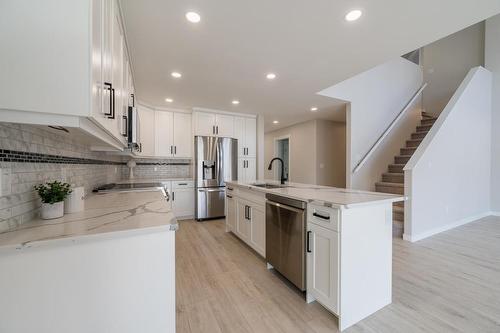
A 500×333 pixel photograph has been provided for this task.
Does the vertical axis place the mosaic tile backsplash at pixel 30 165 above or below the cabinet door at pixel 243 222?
above

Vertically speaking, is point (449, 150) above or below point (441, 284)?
above

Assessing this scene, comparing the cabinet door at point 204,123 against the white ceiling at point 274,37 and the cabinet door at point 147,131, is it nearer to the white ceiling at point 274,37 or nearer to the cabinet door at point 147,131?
the cabinet door at point 147,131

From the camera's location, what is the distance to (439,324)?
4.83 feet

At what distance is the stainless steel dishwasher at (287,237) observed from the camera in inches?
68.1

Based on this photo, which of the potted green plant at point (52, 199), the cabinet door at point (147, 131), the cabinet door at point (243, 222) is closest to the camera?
the potted green plant at point (52, 199)

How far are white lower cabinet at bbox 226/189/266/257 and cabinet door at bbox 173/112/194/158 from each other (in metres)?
1.79

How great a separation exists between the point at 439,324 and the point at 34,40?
109 inches

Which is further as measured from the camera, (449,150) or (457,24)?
(449,150)

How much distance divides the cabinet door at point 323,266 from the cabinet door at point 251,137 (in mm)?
3399

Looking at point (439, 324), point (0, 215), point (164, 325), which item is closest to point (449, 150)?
point (439, 324)

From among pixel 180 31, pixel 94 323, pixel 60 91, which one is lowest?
pixel 94 323

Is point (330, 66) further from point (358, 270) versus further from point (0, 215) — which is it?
point (0, 215)

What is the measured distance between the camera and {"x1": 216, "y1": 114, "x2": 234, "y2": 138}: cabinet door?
15.0 feet

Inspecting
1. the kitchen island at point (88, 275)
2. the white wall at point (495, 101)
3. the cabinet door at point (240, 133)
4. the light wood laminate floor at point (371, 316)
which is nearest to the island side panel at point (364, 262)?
the light wood laminate floor at point (371, 316)
